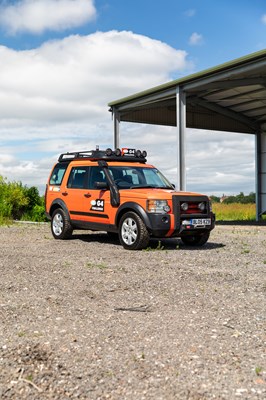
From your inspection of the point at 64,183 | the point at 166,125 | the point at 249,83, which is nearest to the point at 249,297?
the point at 64,183

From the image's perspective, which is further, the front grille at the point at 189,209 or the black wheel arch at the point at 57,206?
the black wheel arch at the point at 57,206

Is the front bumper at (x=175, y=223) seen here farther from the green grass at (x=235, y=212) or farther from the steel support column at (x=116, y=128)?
the green grass at (x=235, y=212)

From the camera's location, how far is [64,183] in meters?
13.2

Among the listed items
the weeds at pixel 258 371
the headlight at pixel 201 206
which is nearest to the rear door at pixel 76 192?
the headlight at pixel 201 206

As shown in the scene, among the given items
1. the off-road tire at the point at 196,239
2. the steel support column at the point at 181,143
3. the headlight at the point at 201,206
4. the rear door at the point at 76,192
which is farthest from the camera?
the steel support column at the point at 181,143

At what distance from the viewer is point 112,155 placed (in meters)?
Result: 12.5

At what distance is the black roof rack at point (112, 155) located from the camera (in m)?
12.4

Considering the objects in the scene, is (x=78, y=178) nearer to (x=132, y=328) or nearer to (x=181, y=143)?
(x=181, y=143)

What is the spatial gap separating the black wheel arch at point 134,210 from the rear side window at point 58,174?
2650 millimetres

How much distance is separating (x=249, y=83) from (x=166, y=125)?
7565mm

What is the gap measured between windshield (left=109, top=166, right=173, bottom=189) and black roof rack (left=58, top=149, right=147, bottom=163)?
0.43 meters

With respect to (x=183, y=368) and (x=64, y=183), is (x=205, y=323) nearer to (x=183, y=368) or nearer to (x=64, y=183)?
(x=183, y=368)

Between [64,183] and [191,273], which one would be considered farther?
[64,183]

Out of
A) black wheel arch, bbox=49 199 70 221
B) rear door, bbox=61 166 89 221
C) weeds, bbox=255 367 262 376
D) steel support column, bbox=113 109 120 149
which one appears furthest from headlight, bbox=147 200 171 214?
steel support column, bbox=113 109 120 149
